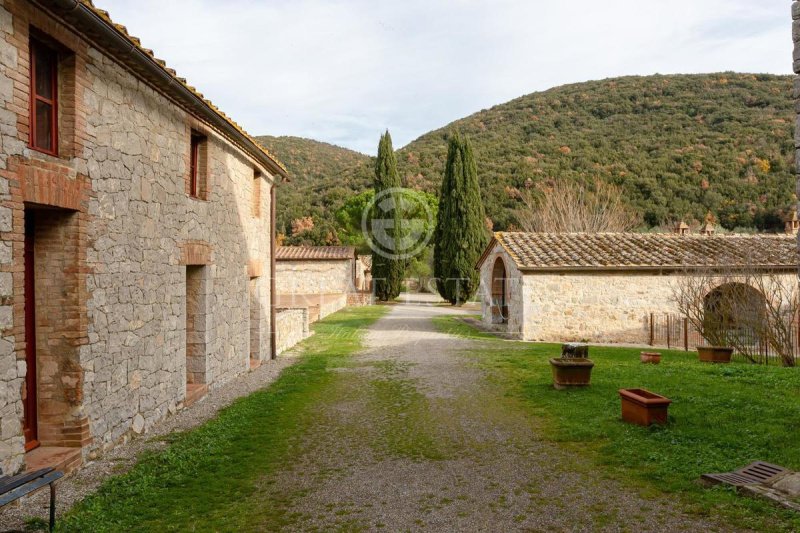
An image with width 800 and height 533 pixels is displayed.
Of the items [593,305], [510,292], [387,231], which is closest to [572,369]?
[593,305]

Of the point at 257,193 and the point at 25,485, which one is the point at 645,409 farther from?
the point at 257,193

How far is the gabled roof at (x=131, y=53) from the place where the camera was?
491cm

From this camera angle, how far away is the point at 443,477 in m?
5.21

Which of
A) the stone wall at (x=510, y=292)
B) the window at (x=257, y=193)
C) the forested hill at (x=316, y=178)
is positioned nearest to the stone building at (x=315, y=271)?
the forested hill at (x=316, y=178)

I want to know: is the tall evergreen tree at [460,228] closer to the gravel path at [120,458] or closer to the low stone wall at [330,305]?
the low stone wall at [330,305]

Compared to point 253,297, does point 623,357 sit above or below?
below

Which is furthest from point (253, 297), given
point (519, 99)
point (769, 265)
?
point (519, 99)

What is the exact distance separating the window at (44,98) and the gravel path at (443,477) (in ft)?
12.5

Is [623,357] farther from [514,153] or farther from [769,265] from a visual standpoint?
[514,153]

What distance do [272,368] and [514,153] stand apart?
4520cm

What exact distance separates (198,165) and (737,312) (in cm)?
1169

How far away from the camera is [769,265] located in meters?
15.1

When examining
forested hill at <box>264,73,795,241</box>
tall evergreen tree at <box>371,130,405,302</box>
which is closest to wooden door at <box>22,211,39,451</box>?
tall evergreen tree at <box>371,130,405,302</box>

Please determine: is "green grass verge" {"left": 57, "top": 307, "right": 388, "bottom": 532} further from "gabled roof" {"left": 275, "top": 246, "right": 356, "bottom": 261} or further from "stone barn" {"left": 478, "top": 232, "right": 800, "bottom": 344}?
"gabled roof" {"left": 275, "top": 246, "right": 356, "bottom": 261}
